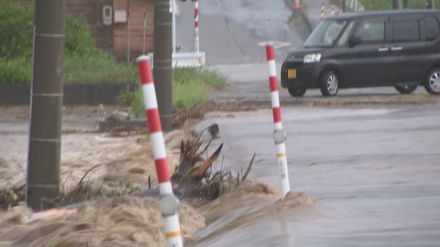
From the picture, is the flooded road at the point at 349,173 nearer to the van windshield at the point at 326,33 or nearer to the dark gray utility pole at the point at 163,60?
the dark gray utility pole at the point at 163,60

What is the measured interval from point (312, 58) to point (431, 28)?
2541 mm

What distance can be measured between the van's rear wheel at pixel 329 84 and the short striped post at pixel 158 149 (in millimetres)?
23667

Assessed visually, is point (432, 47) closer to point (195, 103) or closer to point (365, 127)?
point (195, 103)

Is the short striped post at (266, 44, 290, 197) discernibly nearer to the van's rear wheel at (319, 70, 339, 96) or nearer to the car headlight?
the van's rear wheel at (319, 70, 339, 96)

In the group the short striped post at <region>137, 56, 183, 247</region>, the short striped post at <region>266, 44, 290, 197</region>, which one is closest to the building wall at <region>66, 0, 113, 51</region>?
the short striped post at <region>266, 44, 290, 197</region>

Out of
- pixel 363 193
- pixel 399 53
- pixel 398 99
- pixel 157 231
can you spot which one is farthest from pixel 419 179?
pixel 399 53

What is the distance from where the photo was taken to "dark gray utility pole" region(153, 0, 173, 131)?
21.1 metres

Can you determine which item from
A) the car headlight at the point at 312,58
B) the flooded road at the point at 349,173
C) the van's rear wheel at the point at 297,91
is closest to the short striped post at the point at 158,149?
the flooded road at the point at 349,173

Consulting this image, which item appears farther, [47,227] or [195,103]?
[195,103]

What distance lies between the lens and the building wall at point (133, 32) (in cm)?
3925

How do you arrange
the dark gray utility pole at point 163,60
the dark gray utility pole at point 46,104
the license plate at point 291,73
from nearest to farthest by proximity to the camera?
the dark gray utility pole at point 46,104
the dark gray utility pole at point 163,60
the license plate at point 291,73

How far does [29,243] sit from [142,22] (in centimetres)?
2882

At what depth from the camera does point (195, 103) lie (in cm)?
2491

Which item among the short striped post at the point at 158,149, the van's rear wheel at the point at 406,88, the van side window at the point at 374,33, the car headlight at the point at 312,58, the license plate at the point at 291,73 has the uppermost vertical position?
the short striped post at the point at 158,149
